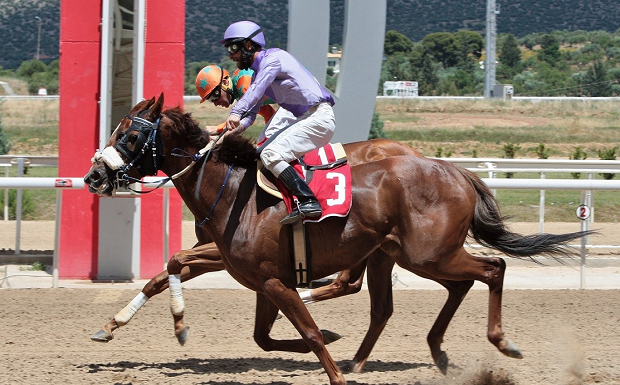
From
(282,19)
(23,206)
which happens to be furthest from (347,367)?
(282,19)

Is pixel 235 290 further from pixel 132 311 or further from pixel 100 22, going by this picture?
pixel 100 22

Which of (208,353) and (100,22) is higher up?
(100,22)

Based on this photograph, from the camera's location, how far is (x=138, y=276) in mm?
7688

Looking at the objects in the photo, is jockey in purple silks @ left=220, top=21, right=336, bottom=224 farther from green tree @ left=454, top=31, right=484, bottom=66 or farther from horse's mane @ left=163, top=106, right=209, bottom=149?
green tree @ left=454, top=31, right=484, bottom=66

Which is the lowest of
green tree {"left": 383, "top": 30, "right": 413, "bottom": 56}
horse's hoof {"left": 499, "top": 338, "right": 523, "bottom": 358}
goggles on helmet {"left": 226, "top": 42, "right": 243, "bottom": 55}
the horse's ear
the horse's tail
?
horse's hoof {"left": 499, "top": 338, "right": 523, "bottom": 358}

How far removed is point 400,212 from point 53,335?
2.70 m

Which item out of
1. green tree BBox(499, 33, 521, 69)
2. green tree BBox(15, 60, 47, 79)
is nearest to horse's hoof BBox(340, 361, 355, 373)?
green tree BBox(15, 60, 47, 79)

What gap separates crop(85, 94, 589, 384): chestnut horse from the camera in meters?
4.25

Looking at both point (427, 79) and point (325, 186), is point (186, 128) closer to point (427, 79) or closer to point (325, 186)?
point (325, 186)

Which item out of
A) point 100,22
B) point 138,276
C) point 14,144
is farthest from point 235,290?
point 14,144

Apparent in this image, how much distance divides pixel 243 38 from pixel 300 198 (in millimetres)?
908

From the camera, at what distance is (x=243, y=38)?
434 cm

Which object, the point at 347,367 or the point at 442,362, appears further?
the point at 347,367

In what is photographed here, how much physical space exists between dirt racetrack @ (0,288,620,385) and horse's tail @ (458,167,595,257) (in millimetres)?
686
